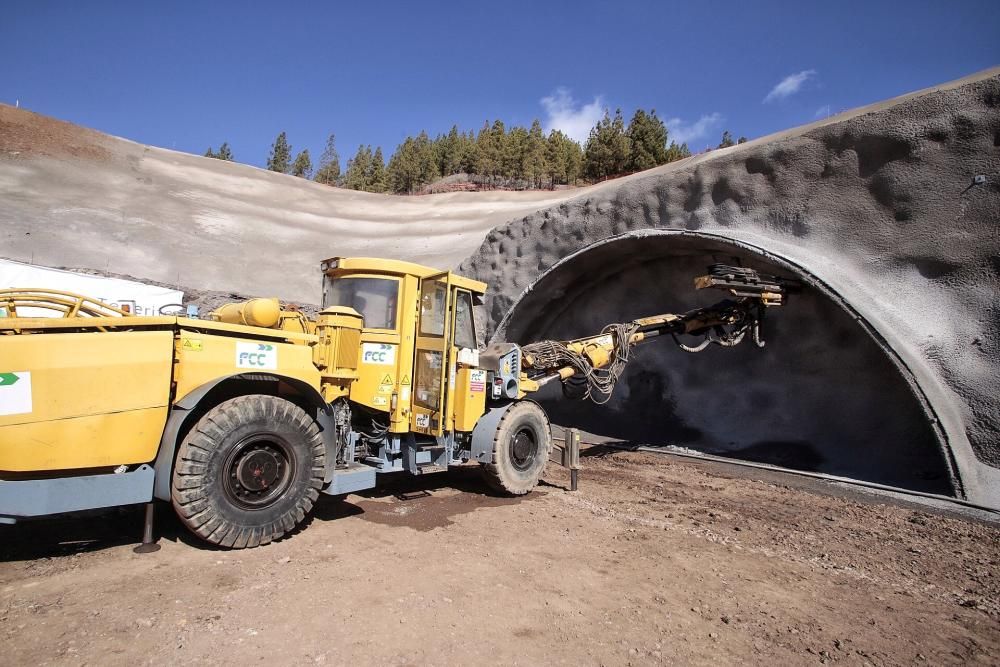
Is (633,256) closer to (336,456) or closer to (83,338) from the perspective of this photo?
(336,456)

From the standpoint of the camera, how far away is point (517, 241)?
13.8 m

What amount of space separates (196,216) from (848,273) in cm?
3231

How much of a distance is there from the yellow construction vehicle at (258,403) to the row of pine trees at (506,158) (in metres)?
48.7

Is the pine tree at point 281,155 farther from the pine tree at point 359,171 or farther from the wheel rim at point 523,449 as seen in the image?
the wheel rim at point 523,449

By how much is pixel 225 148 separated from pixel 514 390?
84817mm

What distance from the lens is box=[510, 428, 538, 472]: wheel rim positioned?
6.74 metres

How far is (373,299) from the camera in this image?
5.93 metres

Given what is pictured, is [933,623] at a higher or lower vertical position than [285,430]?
lower

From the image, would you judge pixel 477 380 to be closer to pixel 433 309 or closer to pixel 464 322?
pixel 464 322

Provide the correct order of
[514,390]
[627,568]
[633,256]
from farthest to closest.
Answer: [633,256] < [514,390] < [627,568]

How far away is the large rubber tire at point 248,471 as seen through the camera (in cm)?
409

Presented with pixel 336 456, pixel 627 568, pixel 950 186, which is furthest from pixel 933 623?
pixel 950 186

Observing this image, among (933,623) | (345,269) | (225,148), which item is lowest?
(933,623)

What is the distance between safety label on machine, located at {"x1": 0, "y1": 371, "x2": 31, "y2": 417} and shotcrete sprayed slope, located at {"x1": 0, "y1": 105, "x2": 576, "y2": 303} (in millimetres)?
22286
